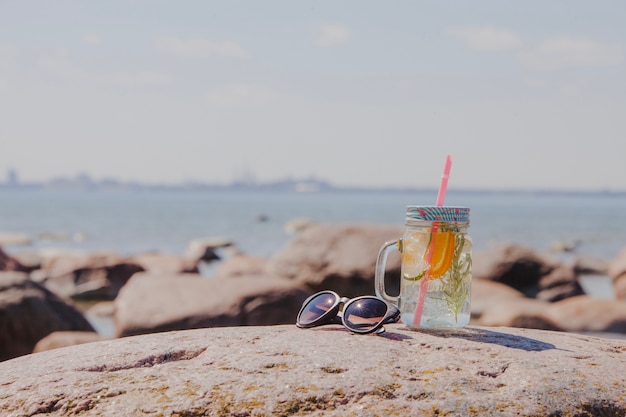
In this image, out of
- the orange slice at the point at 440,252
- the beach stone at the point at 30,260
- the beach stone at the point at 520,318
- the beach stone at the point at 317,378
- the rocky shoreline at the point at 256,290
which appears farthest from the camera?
the beach stone at the point at 30,260

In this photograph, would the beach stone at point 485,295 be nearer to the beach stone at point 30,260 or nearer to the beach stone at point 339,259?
the beach stone at point 339,259

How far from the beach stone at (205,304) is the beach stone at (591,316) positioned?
363cm

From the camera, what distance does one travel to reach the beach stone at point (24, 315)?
715cm

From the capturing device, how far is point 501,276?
12828 mm

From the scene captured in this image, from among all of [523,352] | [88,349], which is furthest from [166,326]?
[523,352]

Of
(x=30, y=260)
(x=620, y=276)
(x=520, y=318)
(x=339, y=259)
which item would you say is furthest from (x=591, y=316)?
(x=30, y=260)

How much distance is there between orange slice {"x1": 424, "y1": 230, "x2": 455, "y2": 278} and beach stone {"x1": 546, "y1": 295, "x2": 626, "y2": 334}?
6.72 meters

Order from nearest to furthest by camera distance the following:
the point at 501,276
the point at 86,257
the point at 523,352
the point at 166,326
→ the point at 523,352 < the point at 166,326 < the point at 501,276 < the point at 86,257

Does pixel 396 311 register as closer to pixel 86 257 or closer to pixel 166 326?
pixel 166 326

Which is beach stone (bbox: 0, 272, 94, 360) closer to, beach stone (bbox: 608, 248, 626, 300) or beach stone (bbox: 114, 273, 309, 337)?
beach stone (bbox: 114, 273, 309, 337)

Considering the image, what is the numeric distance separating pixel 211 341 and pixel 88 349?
49 cm

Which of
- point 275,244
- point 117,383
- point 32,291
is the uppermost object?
point 117,383

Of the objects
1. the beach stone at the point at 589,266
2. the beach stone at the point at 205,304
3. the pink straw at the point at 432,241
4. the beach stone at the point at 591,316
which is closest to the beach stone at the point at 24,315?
the beach stone at the point at 205,304

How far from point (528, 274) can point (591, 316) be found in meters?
3.24
